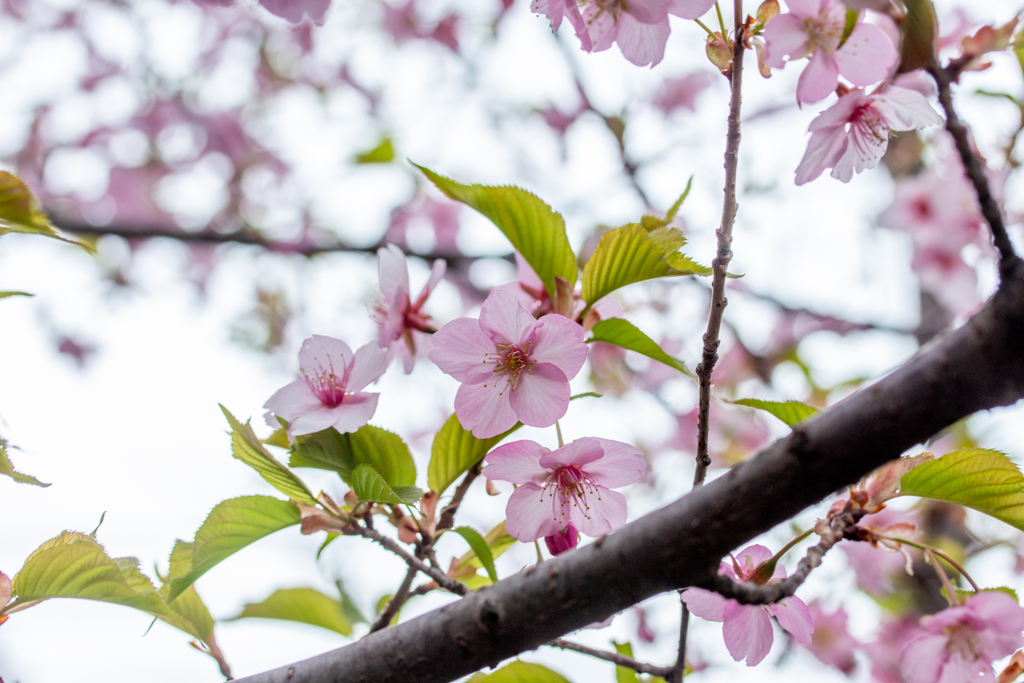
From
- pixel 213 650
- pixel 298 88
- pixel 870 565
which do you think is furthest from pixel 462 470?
pixel 298 88

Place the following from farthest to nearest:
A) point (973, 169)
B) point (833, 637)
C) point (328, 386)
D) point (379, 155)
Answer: point (833, 637), point (379, 155), point (328, 386), point (973, 169)

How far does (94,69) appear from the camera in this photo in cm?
416

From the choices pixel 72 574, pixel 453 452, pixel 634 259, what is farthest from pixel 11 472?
pixel 634 259

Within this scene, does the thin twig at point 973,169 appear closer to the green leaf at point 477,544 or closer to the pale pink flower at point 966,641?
the pale pink flower at point 966,641

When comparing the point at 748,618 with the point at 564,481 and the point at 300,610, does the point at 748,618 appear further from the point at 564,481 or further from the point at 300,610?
the point at 300,610

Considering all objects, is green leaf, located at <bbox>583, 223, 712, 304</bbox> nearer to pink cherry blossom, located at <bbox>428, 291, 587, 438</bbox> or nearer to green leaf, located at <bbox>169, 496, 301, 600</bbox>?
pink cherry blossom, located at <bbox>428, 291, 587, 438</bbox>

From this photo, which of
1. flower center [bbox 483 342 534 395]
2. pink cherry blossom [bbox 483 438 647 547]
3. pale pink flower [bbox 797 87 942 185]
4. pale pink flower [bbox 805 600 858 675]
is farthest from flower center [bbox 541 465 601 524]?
pale pink flower [bbox 805 600 858 675]

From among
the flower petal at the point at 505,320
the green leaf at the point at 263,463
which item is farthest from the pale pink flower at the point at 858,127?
the green leaf at the point at 263,463

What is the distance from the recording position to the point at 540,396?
70 cm

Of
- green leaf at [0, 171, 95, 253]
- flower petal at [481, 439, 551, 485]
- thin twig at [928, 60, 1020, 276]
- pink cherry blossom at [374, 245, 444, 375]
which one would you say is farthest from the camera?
pink cherry blossom at [374, 245, 444, 375]

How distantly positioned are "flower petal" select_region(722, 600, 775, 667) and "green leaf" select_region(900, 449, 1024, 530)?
21 centimetres

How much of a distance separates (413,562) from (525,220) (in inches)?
16.3

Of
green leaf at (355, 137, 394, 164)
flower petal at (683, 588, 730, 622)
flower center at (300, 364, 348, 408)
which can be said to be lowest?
flower petal at (683, 588, 730, 622)

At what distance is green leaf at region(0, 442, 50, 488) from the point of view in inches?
24.4
